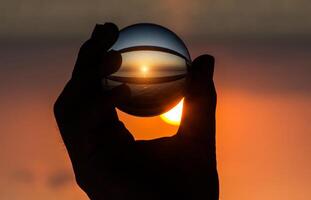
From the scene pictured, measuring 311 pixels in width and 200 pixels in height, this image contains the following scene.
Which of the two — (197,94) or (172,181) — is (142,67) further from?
(172,181)

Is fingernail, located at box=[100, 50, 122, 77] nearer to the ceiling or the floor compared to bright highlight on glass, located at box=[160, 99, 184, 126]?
nearer to the ceiling

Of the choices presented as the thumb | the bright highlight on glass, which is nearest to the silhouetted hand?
the thumb

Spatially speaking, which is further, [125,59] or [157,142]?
[157,142]

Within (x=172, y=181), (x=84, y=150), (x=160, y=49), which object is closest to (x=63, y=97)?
(x=84, y=150)

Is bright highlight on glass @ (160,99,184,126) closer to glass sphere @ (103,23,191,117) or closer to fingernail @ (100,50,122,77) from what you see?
glass sphere @ (103,23,191,117)

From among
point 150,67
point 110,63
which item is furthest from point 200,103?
point 110,63

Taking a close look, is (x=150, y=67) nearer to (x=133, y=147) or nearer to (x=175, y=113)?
(x=133, y=147)

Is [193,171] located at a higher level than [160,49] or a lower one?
lower
